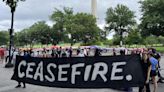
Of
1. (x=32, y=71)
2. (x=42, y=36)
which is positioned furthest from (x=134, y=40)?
(x=32, y=71)

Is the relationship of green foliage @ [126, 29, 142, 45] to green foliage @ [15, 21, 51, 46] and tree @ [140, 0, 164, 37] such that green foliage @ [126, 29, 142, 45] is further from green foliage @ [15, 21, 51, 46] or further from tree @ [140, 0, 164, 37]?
green foliage @ [15, 21, 51, 46]

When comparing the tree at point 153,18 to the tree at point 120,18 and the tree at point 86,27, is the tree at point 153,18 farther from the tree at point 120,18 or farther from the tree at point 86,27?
the tree at point 120,18

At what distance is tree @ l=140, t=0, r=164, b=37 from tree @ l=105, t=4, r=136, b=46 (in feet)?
70.2

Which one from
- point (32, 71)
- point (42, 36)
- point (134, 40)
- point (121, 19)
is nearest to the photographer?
point (32, 71)

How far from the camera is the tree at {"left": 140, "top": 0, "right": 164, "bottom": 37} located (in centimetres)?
7988

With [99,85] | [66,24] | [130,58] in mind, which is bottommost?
[99,85]

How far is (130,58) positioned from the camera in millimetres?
9750

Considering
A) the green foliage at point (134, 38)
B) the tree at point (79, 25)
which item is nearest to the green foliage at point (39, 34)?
the tree at point (79, 25)

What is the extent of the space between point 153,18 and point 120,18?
2504 centimetres

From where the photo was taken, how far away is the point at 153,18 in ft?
262

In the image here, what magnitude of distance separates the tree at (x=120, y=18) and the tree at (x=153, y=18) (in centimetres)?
2140

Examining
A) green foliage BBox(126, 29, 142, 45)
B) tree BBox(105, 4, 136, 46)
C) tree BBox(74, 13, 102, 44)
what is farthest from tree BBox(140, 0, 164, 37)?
tree BBox(105, 4, 136, 46)

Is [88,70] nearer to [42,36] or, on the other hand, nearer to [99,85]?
[99,85]

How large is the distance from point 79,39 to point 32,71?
85254 mm
